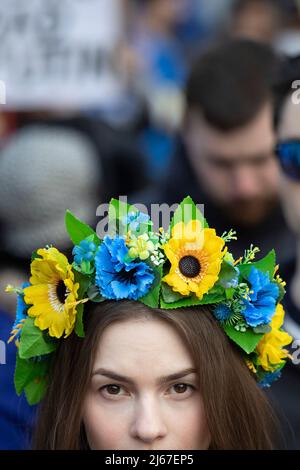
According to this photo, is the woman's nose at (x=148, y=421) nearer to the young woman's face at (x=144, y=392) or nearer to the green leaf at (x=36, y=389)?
the young woman's face at (x=144, y=392)

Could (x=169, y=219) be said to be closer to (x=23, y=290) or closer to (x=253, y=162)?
(x=23, y=290)

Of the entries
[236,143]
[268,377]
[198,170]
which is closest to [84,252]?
[268,377]

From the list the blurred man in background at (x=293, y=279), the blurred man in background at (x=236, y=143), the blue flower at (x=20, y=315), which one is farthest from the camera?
the blurred man in background at (x=236, y=143)

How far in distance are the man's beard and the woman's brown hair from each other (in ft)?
6.13

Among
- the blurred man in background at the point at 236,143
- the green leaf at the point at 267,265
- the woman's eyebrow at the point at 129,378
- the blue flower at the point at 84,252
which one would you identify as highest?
A: the blurred man in background at the point at 236,143

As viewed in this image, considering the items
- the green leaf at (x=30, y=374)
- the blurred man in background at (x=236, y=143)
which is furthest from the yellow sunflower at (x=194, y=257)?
the blurred man in background at (x=236, y=143)

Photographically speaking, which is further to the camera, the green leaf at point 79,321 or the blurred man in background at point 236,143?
the blurred man in background at point 236,143

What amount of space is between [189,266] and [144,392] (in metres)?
0.37

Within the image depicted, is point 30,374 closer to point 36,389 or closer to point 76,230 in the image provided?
point 36,389

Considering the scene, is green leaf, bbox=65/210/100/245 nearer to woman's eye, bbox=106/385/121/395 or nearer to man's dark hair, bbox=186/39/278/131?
woman's eye, bbox=106/385/121/395

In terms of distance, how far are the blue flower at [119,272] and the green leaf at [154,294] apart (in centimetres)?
1

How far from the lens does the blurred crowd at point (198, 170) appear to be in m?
3.31

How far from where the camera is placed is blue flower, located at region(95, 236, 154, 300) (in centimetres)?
251
